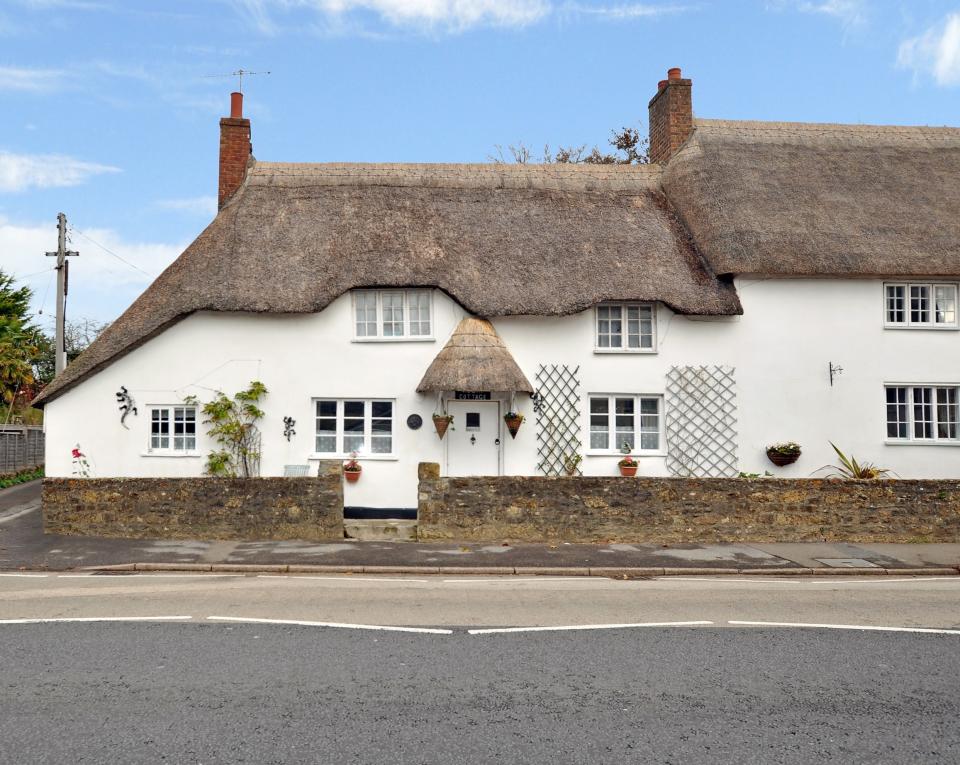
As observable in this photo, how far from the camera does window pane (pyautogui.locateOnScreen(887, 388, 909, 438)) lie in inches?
713

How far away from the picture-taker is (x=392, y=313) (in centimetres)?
1777

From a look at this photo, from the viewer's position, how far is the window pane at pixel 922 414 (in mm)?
18141

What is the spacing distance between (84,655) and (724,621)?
6136 millimetres

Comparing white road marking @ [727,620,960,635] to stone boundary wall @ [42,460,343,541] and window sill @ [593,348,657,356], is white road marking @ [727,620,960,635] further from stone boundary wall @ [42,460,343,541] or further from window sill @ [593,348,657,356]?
window sill @ [593,348,657,356]

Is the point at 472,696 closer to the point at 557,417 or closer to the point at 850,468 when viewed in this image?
the point at 557,417

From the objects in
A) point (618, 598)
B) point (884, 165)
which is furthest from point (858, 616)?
point (884, 165)

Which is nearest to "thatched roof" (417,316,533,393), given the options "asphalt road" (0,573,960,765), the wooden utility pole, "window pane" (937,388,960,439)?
"asphalt road" (0,573,960,765)

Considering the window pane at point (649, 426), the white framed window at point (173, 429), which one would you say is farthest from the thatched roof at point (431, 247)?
the window pane at point (649, 426)

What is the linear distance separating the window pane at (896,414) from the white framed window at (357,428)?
10.9m

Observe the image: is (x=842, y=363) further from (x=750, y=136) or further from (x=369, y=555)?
(x=369, y=555)

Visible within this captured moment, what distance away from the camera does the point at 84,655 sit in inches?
278

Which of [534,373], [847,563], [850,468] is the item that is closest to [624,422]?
[534,373]

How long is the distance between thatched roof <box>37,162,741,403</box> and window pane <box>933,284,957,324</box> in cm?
477

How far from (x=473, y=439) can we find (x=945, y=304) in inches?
430
